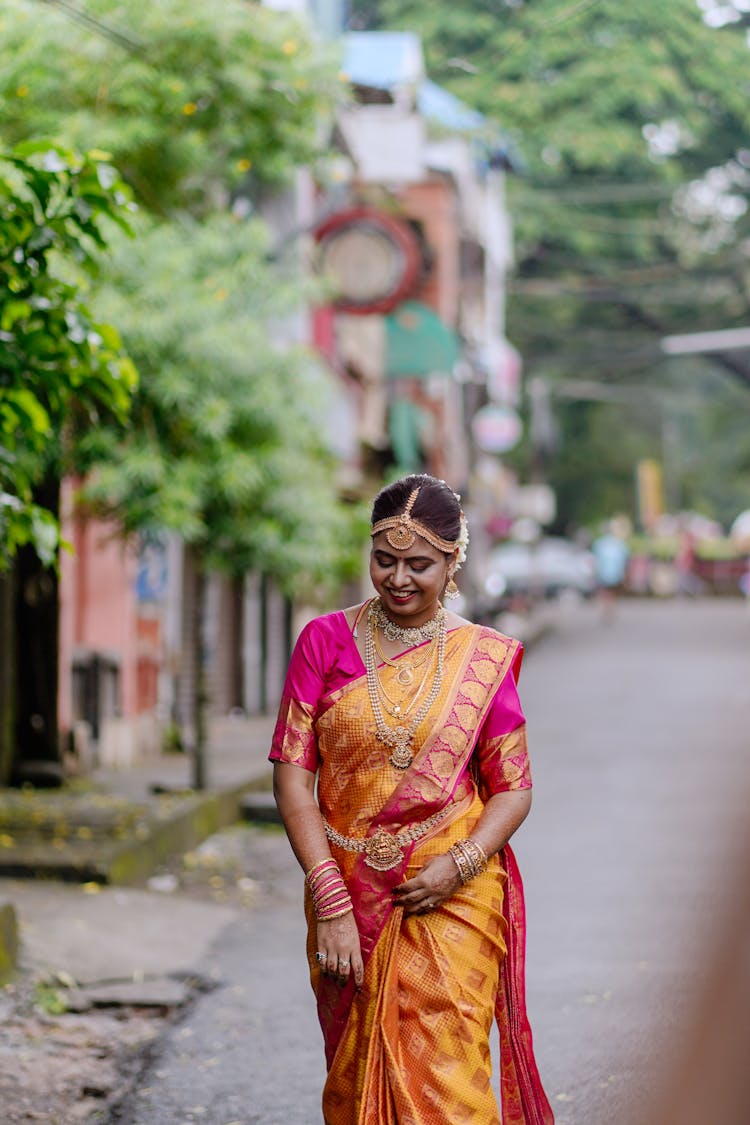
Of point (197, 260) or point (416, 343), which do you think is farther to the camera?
point (416, 343)

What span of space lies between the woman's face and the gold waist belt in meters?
0.49

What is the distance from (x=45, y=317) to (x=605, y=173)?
29704 millimetres

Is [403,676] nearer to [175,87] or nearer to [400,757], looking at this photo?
[400,757]

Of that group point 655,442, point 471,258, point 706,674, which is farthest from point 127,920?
point 655,442

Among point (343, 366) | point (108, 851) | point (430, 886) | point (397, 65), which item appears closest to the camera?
point (430, 886)

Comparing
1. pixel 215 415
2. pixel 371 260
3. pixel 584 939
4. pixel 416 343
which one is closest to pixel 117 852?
pixel 584 939

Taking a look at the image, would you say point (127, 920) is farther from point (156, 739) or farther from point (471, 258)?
point (471, 258)

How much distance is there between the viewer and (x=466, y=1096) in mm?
4379

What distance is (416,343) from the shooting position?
1199 inches

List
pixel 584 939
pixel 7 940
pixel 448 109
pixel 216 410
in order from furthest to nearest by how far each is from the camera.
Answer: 1. pixel 448 109
2. pixel 216 410
3. pixel 584 939
4. pixel 7 940

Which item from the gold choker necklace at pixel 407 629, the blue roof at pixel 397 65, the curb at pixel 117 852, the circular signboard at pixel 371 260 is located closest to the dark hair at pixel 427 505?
the gold choker necklace at pixel 407 629

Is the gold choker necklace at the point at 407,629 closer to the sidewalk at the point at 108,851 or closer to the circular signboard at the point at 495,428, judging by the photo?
the sidewalk at the point at 108,851

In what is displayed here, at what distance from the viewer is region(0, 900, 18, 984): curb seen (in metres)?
7.95

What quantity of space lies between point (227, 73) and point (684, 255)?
27.3 m
